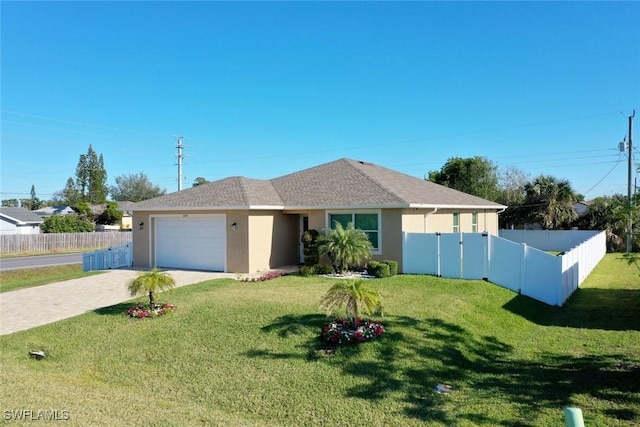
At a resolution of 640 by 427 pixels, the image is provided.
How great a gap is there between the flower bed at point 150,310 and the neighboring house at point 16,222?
1712 inches

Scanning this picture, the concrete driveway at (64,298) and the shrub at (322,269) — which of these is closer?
the concrete driveway at (64,298)

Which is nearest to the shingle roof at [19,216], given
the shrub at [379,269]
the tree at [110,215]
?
the tree at [110,215]

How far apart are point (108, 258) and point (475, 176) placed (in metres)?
33.1

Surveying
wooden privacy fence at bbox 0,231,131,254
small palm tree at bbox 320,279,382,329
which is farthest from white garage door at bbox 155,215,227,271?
wooden privacy fence at bbox 0,231,131,254

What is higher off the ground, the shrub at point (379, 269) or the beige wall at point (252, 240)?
the beige wall at point (252, 240)

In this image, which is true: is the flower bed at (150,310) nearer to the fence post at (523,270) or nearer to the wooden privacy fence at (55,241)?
the fence post at (523,270)

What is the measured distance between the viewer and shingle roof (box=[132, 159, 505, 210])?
52.4 ft

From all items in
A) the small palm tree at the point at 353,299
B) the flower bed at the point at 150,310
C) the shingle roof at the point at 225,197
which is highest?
the shingle roof at the point at 225,197

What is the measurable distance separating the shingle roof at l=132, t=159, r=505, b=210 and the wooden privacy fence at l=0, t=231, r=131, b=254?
66.4 feet

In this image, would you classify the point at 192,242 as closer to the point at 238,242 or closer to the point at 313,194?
the point at 238,242

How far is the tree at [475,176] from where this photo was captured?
38656 mm

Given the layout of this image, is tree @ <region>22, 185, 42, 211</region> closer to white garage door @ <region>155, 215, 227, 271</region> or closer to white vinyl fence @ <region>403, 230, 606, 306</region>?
white garage door @ <region>155, 215, 227, 271</region>

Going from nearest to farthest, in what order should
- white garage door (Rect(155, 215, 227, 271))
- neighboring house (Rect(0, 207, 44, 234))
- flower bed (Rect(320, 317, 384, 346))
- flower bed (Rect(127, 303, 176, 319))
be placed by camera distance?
1. flower bed (Rect(320, 317, 384, 346))
2. flower bed (Rect(127, 303, 176, 319))
3. white garage door (Rect(155, 215, 227, 271))
4. neighboring house (Rect(0, 207, 44, 234))

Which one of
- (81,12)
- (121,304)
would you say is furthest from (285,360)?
(81,12)
